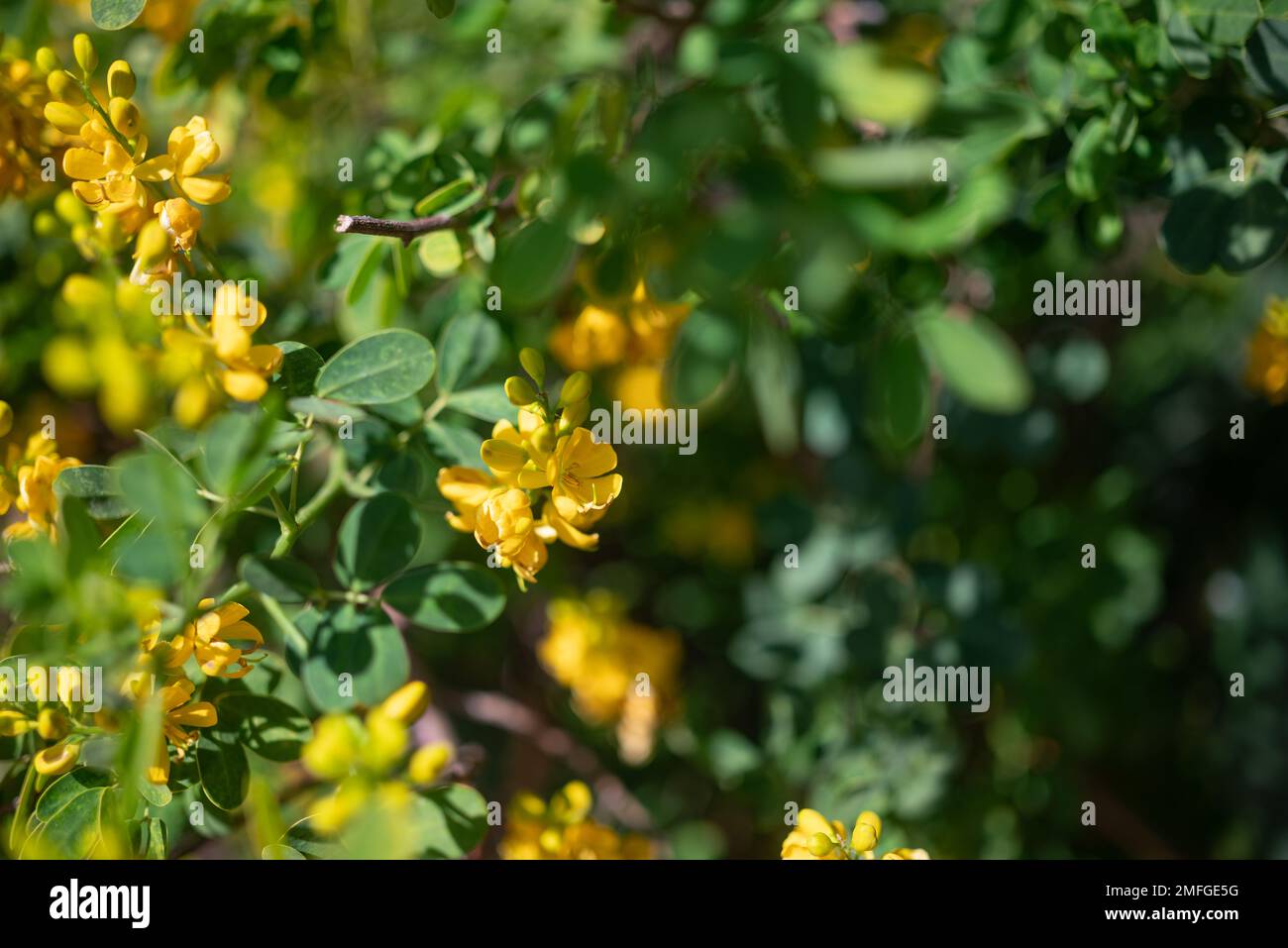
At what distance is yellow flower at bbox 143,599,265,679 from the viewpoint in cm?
89

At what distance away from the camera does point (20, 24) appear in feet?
4.05

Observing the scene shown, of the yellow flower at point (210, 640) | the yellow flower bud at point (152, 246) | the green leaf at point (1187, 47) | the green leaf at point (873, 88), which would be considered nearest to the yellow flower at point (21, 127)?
the yellow flower bud at point (152, 246)

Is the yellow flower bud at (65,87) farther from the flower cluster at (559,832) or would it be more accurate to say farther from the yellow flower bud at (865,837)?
the yellow flower bud at (865,837)

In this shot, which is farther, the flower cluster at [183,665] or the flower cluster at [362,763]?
the flower cluster at [183,665]

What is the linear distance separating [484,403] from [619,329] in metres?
0.24

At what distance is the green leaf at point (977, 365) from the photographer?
60 cm

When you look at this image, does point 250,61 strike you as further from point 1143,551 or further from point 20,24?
point 1143,551

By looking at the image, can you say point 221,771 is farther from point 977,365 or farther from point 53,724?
point 977,365

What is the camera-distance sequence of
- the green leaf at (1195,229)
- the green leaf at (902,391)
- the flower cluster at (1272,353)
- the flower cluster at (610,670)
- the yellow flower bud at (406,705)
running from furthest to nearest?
the flower cluster at (610,670), the flower cluster at (1272,353), the green leaf at (1195,229), the yellow flower bud at (406,705), the green leaf at (902,391)

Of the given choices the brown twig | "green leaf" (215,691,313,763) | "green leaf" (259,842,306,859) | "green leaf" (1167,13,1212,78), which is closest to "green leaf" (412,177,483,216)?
the brown twig

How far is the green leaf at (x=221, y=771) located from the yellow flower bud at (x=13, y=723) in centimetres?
16

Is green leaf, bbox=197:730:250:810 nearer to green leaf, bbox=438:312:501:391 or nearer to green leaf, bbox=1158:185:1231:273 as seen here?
green leaf, bbox=438:312:501:391

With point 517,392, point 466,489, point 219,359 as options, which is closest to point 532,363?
point 517,392
